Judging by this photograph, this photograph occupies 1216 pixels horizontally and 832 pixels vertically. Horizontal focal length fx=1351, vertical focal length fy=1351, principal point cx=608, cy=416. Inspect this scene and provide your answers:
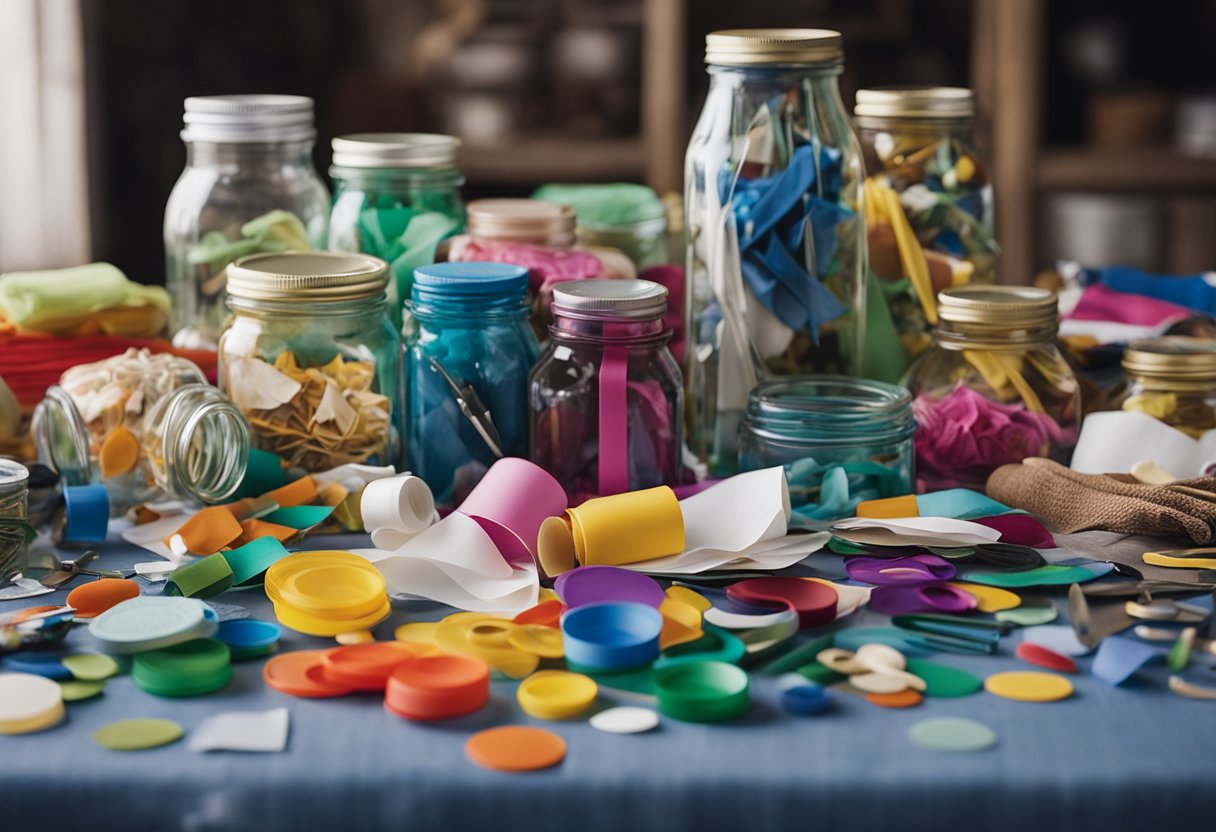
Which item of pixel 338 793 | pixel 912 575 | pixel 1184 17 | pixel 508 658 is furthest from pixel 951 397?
pixel 1184 17

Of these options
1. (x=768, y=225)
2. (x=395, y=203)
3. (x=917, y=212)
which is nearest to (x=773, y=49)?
(x=768, y=225)

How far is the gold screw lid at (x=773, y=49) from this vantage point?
37.6 inches

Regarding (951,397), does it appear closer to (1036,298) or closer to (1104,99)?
(1036,298)

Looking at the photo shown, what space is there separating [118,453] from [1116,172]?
5.69 feet

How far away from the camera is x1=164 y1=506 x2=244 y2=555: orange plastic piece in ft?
2.85

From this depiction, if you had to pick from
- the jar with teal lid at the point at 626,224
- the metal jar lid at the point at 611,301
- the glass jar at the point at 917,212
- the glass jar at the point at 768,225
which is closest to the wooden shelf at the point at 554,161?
the jar with teal lid at the point at 626,224

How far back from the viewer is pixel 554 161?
2225 millimetres

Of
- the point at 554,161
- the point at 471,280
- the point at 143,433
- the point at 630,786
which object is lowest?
the point at 630,786

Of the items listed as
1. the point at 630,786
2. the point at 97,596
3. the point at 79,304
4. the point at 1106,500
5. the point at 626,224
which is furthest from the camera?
the point at 626,224

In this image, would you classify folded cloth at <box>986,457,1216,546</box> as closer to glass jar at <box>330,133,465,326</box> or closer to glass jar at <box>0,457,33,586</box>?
glass jar at <box>330,133,465,326</box>

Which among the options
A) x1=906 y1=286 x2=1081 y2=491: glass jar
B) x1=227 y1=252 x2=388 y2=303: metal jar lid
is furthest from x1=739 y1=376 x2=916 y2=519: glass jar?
x1=227 y1=252 x2=388 y2=303: metal jar lid

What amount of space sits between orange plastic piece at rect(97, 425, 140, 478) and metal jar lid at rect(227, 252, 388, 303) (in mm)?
122

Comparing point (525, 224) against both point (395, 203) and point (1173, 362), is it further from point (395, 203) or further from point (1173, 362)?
point (1173, 362)

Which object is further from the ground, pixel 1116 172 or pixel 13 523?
pixel 1116 172
